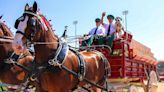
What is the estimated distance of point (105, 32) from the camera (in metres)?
10.7

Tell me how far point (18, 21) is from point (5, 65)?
2.45 m

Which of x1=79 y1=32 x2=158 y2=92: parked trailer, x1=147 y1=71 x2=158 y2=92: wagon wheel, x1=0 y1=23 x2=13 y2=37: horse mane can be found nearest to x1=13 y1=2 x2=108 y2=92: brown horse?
x1=0 y1=23 x2=13 y2=37: horse mane

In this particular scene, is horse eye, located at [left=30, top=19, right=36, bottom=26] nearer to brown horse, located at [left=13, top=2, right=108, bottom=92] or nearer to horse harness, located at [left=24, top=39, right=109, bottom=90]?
brown horse, located at [left=13, top=2, right=108, bottom=92]

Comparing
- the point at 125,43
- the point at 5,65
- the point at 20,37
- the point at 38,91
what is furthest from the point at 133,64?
the point at 20,37

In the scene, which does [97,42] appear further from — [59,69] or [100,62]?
[59,69]

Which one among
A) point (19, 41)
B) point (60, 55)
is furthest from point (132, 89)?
point (19, 41)

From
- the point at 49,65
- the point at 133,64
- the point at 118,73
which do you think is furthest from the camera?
the point at 133,64

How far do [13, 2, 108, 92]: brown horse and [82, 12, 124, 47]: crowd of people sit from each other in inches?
109

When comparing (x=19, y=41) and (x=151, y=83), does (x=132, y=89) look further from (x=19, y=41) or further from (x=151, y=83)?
(x=19, y=41)

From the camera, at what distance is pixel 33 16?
21.5 feet

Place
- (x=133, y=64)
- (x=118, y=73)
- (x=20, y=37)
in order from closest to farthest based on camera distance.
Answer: (x=20, y=37), (x=118, y=73), (x=133, y=64)

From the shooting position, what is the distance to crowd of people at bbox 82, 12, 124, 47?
10.0 meters

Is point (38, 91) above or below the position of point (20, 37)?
below

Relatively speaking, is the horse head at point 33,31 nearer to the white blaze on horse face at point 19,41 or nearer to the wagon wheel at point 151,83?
the white blaze on horse face at point 19,41
